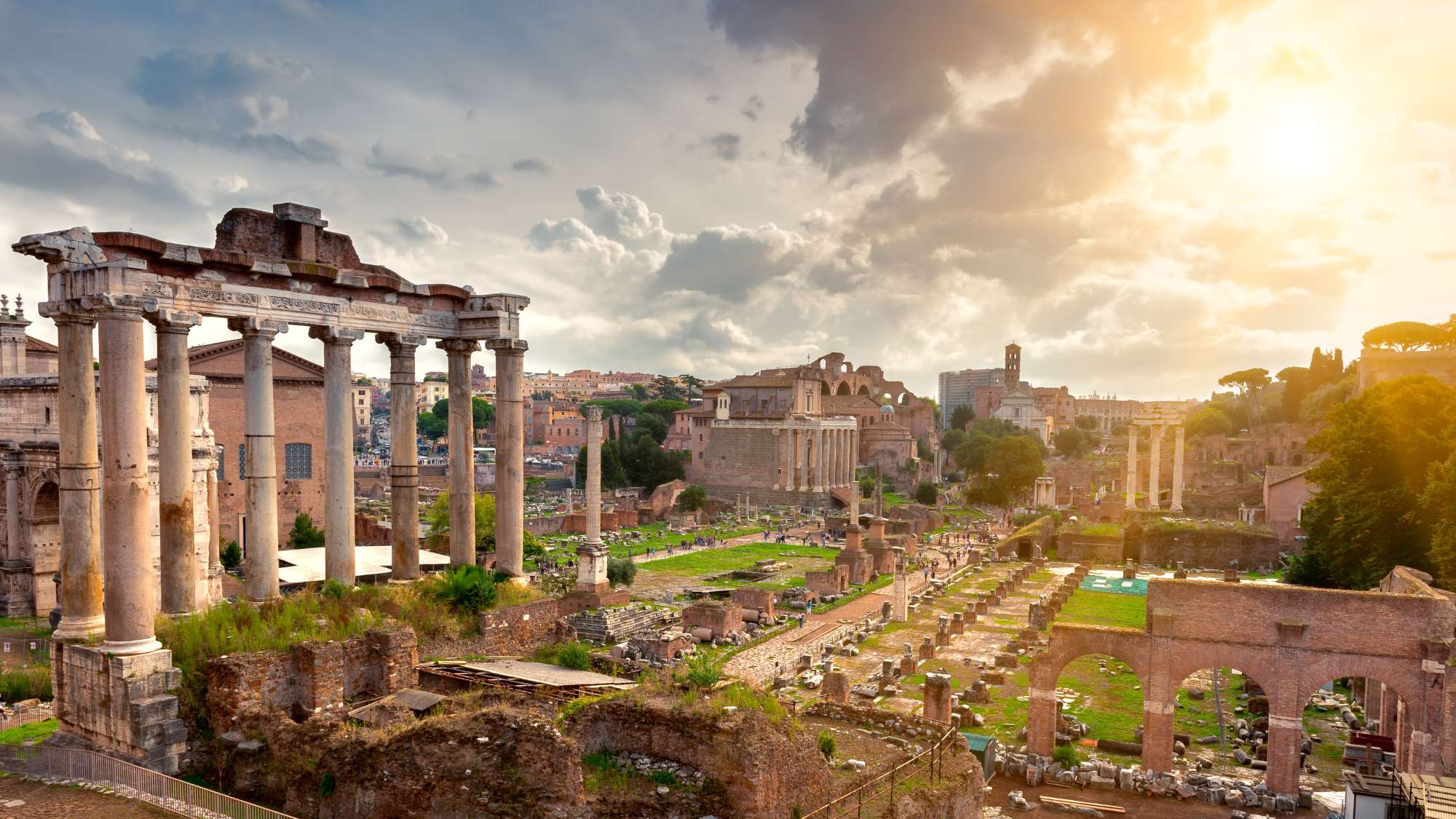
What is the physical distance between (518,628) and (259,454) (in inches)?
184

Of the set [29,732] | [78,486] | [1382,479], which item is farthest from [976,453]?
[78,486]

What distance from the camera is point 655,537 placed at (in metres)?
49.0

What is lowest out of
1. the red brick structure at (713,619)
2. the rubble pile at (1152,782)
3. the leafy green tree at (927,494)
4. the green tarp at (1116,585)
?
the leafy green tree at (927,494)

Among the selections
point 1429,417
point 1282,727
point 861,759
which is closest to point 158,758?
point 861,759

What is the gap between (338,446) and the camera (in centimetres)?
1301

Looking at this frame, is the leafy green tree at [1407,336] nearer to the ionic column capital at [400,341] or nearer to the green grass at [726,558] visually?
the green grass at [726,558]

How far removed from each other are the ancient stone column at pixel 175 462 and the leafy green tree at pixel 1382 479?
2567 centimetres

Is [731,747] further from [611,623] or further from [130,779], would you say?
[611,623]

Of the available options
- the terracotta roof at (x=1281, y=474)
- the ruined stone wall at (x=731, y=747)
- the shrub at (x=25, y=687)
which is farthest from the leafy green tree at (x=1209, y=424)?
the shrub at (x=25, y=687)

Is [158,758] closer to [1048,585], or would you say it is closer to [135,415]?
[135,415]

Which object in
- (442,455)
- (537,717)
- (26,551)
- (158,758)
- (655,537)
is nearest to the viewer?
(537,717)

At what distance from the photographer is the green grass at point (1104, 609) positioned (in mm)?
27344

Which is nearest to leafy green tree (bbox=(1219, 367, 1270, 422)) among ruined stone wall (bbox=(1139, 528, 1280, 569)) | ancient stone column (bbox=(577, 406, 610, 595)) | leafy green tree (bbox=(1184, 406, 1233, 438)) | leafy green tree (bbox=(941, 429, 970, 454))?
leafy green tree (bbox=(1184, 406, 1233, 438))

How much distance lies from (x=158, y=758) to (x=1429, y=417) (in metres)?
29.8
